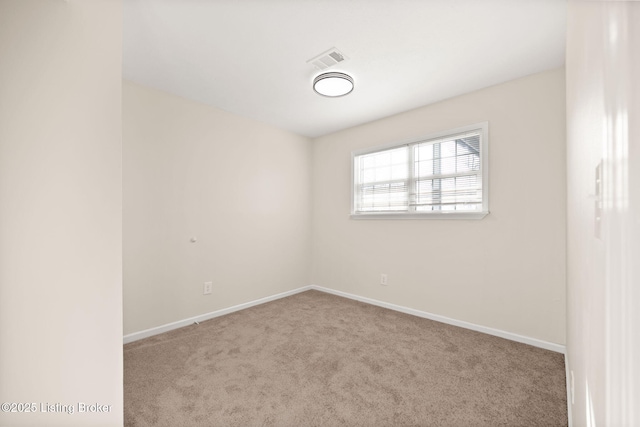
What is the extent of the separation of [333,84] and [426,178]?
1.48 m

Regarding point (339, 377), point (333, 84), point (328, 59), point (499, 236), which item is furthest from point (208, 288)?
point (499, 236)

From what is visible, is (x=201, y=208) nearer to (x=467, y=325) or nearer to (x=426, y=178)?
(x=426, y=178)

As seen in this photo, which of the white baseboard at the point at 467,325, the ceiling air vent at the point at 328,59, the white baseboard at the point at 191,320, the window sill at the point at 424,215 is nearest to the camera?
the ceiling air vent at the point at 328,59

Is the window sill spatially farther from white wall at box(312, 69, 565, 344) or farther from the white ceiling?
the white ceiling

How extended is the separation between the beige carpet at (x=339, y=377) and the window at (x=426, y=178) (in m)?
1.25

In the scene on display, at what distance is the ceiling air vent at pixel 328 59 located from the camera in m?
1.95

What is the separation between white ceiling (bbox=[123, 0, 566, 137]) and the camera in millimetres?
1556

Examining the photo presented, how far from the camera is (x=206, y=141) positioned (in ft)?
9.45

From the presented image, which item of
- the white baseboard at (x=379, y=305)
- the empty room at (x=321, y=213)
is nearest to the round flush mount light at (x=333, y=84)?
the empty room at (x=321, y=213)

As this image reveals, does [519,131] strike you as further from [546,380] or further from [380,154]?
[546,380]

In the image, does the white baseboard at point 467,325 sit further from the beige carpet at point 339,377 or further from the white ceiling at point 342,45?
the white ceiling at point 342,45

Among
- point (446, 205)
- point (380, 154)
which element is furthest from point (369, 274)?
point (380, 154)

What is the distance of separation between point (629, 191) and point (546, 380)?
7.12 feet

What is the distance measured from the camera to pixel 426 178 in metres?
2.91
